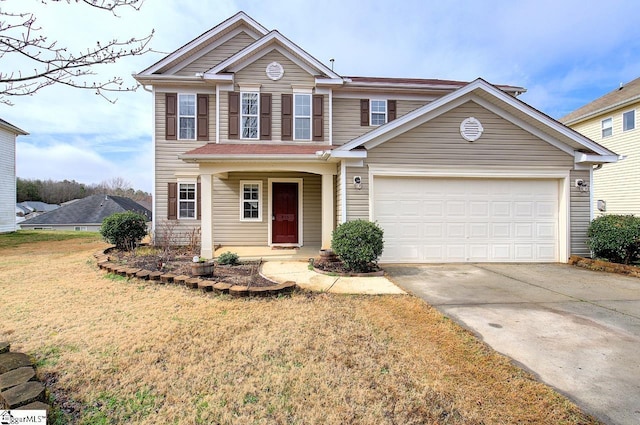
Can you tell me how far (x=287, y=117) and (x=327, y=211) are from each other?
4248mm

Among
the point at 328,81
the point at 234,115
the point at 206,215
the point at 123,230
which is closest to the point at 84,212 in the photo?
the point at 123,230

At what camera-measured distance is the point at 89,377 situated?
9.29 feet

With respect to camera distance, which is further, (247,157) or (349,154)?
(247,157)

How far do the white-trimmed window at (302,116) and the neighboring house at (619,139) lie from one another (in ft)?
39.8

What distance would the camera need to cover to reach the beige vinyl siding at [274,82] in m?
10.8

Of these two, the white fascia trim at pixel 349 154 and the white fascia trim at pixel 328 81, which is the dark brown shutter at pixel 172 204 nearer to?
the white fascia trim at pixel 328 81

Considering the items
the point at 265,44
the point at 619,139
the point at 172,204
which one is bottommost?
the point at 172,204

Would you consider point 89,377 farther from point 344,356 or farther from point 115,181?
point 115,181

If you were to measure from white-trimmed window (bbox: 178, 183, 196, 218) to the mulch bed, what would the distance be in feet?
9.01

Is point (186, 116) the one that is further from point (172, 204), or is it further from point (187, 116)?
point (172, 204)

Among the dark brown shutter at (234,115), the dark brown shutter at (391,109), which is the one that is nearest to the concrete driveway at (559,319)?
the dark brown shutter at (391,109)

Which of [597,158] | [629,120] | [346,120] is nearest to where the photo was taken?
[597,158]

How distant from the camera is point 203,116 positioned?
11031 millimetres

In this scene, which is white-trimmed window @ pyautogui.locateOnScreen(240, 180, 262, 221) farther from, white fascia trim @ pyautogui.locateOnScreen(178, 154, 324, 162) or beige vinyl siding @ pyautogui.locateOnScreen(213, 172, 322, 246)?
white fascia trim @ pyautogui.locateOnScreen(178, 154, 324, 162)
